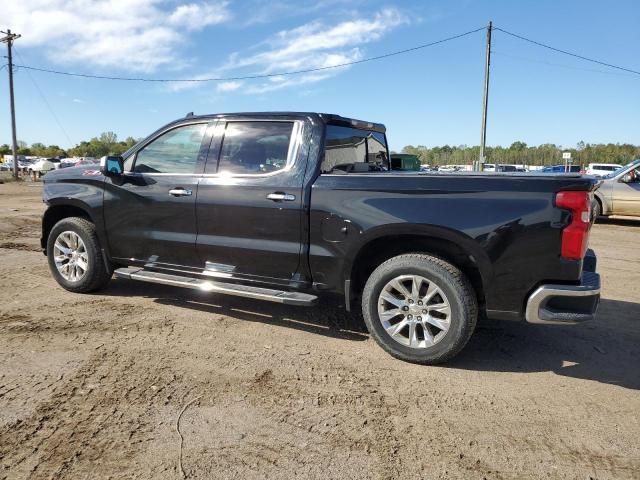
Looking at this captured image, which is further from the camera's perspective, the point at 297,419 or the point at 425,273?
the point at 425,273

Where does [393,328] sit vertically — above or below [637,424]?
above

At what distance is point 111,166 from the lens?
484 centimetres

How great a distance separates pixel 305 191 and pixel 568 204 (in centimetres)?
195

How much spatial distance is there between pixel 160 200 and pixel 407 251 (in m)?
2.47

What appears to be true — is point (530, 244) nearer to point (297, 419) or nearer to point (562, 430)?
point (562, 430)

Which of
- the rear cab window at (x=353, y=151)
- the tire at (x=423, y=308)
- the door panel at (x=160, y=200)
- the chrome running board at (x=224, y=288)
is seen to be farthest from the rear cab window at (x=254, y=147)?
the tire at (x=423, y=308)

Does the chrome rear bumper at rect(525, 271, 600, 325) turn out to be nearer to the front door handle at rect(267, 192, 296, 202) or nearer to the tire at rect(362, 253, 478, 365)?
the tire at rect(362, 253, 478, 365)

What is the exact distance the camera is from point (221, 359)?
3697mm

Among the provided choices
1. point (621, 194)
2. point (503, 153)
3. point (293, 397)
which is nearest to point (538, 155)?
point (503, 153)

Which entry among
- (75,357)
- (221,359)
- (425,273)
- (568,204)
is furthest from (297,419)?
(568,204)

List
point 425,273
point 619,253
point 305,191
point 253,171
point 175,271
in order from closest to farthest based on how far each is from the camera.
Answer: point 425,273 → point 305,191 → point 253,171 → point 175,271 → point 619,253

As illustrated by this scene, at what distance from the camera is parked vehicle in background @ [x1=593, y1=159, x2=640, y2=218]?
1221cm

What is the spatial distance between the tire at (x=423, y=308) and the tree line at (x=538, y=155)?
79356mm

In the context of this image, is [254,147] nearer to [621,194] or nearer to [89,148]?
[621,194]
